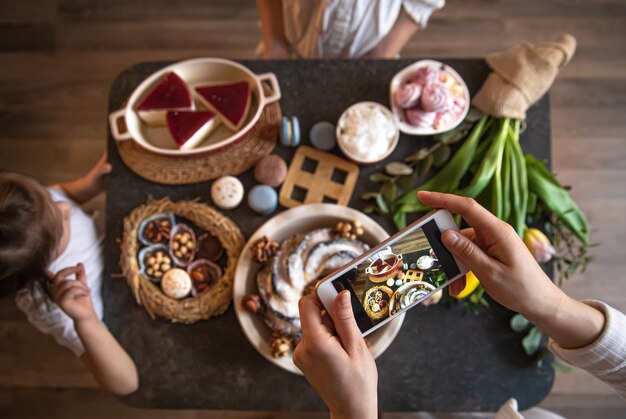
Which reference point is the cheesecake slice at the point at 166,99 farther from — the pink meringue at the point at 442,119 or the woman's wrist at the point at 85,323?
the pink meringue at the point at 442,119

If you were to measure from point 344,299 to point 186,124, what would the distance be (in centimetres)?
64

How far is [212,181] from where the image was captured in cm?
117

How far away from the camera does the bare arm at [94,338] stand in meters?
1.07

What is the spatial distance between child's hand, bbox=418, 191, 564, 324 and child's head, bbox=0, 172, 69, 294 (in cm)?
83

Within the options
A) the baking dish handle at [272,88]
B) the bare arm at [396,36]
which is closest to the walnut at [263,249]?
the baking dish handle at [272,88]

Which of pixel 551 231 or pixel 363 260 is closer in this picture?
pixel 363 260

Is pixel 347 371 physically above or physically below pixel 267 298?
above

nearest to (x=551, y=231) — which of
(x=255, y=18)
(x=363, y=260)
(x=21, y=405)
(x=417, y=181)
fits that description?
(x=417, y=181)

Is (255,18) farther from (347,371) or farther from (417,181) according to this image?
(347,371)

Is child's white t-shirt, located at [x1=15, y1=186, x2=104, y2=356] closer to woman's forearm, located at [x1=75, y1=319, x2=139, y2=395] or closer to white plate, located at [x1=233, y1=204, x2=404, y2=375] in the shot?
woman's forearm, located at [x1=75, y1=319, x2=139, y2=395]

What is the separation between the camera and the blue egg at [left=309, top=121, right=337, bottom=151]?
3.79 ft

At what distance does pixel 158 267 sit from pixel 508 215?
0.82m

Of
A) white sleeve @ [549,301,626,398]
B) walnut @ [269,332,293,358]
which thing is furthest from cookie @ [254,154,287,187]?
white sleeve @ [549,301,626,398]

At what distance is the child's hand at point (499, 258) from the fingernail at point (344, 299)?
0.19m
